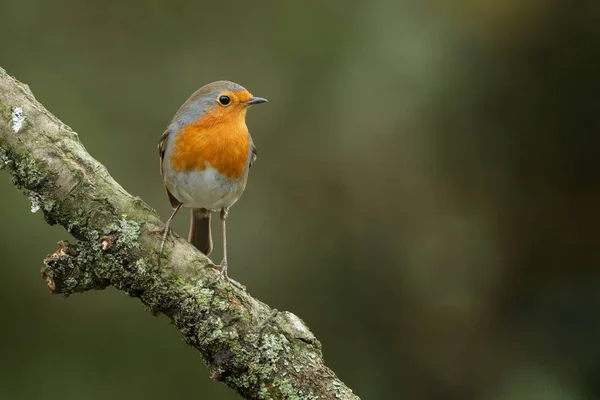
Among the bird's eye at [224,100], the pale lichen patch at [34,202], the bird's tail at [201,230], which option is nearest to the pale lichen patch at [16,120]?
the pale lichen patch at [34,202]

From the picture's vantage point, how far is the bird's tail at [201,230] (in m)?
4.53

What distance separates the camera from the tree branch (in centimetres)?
279

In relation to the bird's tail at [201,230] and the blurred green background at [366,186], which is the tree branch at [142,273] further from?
the blurred green background at [366,186]

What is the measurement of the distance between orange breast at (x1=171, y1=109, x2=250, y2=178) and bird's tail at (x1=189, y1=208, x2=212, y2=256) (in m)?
0.55

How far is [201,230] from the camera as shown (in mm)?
4617

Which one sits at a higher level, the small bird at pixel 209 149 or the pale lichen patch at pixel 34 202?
the small bird at pixel 209 149

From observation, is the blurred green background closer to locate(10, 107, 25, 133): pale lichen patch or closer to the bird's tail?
the bird's tail

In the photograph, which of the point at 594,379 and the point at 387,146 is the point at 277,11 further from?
the point at 594,379

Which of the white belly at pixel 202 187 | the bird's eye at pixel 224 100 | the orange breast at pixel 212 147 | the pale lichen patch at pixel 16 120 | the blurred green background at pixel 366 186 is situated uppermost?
the blurred green background at pixel 366 186

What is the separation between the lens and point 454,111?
5.89 meters

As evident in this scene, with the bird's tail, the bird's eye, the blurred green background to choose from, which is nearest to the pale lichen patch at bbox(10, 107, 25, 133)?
the bird's eye

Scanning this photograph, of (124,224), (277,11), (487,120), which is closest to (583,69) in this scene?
(487,120)

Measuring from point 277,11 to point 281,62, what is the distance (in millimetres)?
518

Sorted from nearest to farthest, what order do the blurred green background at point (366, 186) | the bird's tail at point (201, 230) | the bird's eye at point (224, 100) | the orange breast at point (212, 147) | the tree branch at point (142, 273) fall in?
the tree branch at point (142, 273) < the orange breast at point (212, 147) < the bird's eye at point (224, 100) < the bird's tail at point (201, 230) < the blurred green background at point (366, 186)
